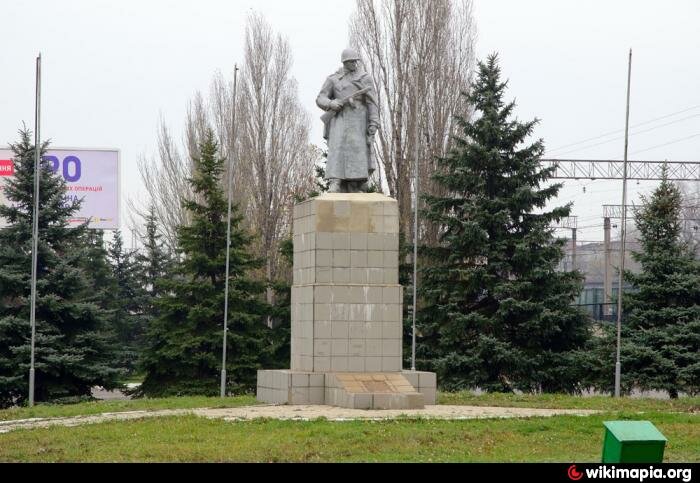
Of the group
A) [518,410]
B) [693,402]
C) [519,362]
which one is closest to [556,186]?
[519,362]

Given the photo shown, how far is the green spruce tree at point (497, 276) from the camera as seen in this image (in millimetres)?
26656

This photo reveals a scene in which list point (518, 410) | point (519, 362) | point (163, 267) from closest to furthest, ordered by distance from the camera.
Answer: point (518, 410), point (519, 362), point (163, 267)

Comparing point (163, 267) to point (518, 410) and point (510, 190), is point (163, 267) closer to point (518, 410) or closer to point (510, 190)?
point (510, 190)

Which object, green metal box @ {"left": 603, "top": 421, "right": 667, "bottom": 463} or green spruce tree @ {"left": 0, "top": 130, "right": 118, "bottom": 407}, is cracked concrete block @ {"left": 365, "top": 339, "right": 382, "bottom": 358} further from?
green spruce tree @ {"left": 0, "top": 130, "right": 118, "bottom": 407}

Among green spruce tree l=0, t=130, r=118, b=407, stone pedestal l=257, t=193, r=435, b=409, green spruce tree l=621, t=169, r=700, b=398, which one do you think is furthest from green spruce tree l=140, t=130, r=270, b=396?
stone pedestal l=257, t=193, r=435, b=409

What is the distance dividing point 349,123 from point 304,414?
496cm

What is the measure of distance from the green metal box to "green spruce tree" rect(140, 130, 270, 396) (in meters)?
19.5

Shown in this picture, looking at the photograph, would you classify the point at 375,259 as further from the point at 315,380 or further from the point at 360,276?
the point at 315,380

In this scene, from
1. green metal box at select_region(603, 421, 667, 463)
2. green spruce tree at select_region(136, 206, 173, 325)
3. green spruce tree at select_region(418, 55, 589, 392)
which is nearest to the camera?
green metal box at select_region(603, 421, 667, 463)

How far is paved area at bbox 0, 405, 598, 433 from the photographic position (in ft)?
53.3

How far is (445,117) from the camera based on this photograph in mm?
33906
